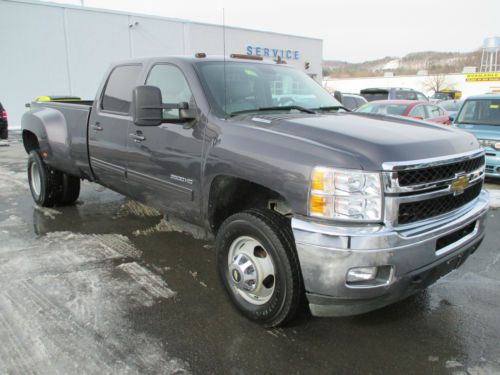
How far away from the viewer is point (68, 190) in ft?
20.1

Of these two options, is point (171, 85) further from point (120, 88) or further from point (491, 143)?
point (491, 143)

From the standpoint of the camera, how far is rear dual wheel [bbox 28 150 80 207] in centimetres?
593

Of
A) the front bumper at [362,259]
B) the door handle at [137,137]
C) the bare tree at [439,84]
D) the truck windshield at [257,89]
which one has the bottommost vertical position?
the front bumper at [362,259]

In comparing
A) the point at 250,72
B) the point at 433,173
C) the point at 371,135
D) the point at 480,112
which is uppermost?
the point at 250,72

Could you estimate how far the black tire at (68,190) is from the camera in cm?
609

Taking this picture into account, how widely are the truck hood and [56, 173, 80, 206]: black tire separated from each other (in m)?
3.76

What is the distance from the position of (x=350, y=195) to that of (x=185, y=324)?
1552 millimetres

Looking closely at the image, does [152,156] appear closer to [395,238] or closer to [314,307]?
[314,307]

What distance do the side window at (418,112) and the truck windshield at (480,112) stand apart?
1460 millimetres

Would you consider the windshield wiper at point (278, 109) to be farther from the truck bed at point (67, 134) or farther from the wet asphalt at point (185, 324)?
the truck bed at point (67, 134)

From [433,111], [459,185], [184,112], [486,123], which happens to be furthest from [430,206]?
[433,111]

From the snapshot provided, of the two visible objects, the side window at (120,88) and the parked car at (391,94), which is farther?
the parked car at (391,94)

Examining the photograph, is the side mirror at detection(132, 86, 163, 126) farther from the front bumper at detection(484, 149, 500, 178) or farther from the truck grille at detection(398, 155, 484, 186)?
the front bumper at detection(484, 149, 500, 178)

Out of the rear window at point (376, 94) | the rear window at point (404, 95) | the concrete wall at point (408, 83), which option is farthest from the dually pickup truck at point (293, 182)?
the concrete wall at point (408, 83)
